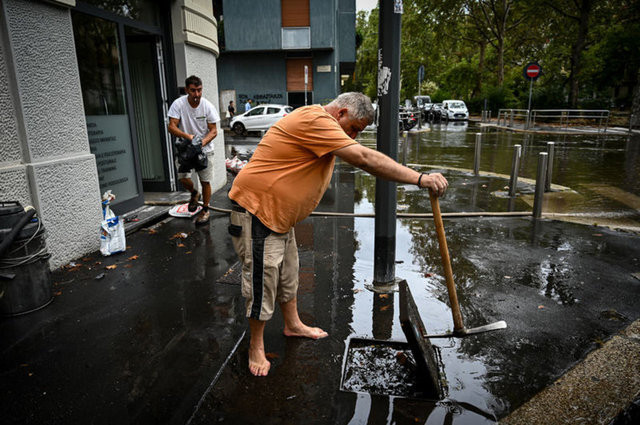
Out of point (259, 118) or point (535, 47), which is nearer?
point (259, 118)

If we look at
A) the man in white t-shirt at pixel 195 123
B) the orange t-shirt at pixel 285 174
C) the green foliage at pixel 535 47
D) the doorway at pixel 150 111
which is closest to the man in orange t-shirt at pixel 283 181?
the orange t-shirt at pixel 285 174

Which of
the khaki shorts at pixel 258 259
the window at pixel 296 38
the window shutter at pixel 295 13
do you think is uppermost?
the window shutter at pixel 295 13

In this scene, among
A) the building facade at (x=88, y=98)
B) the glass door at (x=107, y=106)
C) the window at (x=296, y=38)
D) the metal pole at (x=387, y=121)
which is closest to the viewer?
the metal pole at (x=387, y=121)

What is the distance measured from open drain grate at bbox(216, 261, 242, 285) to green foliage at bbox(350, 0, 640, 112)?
100ft

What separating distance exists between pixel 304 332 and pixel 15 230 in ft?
8.01

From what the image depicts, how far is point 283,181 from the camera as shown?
276 cm

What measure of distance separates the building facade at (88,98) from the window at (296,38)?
860 inches

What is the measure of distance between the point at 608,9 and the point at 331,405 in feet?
118

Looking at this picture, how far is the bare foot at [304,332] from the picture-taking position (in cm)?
336

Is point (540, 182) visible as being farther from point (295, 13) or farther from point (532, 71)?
point (295, 13)

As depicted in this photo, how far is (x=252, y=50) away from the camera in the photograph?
29.7 m

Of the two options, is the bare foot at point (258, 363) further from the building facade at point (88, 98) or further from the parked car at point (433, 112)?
the parked car at point (433, 112)

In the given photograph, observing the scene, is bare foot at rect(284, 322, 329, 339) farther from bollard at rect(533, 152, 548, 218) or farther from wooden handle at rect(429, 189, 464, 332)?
bollard at rect(533, 152, 548, 218)

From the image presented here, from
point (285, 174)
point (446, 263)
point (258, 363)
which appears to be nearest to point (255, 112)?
point (285, 174)
